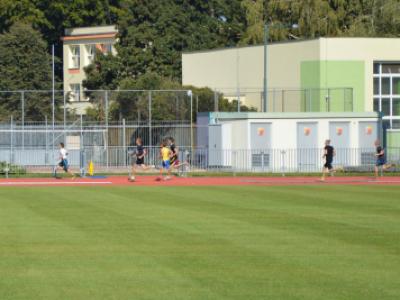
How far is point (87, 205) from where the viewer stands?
2877cm

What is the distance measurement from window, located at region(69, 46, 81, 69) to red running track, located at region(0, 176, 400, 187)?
49871mm

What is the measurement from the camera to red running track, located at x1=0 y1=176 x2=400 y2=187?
4112cm

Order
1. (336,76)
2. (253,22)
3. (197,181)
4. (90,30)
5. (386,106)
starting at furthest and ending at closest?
(90,30) < (253,22) < (386,106) < (336,76) < (197,181)

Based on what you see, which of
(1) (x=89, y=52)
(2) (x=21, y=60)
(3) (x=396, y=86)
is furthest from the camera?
(1) (x=89, y=52)

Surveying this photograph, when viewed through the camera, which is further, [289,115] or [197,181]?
[289,115]

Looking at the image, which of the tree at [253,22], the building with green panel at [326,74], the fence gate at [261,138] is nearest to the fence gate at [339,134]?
the fence gate at [261,138]

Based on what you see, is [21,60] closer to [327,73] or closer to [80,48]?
[80,48]

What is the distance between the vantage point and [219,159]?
171ft

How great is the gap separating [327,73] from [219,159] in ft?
50.7

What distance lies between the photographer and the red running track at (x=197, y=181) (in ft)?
135

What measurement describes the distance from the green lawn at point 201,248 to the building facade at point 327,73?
3420 cm

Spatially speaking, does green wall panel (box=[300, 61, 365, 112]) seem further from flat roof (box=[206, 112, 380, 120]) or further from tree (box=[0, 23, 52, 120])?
tree (box=[0, 23, 52, 120])

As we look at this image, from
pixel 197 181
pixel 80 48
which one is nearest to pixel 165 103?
pixel 197 181

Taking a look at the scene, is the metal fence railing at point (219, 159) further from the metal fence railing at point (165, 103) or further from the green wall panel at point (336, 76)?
the green wall panel at point (336, 76)
